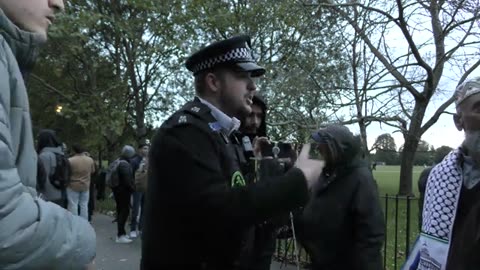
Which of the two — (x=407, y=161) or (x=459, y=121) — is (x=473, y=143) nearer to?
(x=459, y=121)

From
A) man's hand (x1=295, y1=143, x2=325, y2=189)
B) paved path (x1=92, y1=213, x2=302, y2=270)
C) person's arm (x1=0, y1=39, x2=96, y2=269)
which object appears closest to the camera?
person's arm (x1=0, y1=39, x2=96, y2=269)

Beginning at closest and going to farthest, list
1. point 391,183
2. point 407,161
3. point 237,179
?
point 237,179 < point 407,161 < point 391,183

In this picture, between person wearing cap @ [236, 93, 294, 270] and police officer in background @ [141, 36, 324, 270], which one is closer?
police officer in background @ [141, 36, 324, 270]

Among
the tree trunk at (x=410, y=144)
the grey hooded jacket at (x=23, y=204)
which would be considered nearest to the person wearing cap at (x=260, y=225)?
the grey hooded jacket at (x=23, y=204)

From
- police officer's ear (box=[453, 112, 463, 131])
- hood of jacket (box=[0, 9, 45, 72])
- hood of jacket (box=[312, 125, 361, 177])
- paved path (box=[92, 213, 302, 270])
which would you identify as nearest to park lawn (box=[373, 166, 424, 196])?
hood of jacket (box=[312, 125, 361, 177])

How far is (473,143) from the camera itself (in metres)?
2.27

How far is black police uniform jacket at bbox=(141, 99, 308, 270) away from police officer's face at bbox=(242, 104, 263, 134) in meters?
1.60

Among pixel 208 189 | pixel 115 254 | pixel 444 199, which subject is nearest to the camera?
pixel 208 189

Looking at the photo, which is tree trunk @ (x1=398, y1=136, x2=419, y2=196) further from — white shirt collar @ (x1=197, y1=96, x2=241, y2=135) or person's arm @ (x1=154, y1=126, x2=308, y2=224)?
person's arm @ (x1=154, y1=126, x2=308, y2=224)

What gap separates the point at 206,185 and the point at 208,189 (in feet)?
0.06

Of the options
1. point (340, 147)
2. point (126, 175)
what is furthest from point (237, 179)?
point (126, 175)

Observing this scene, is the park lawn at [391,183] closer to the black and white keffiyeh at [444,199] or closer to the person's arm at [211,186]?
the black and white keffiyeh at [444,199]

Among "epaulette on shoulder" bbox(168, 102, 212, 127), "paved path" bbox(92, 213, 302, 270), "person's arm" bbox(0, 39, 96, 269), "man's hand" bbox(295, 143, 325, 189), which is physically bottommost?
"paved path" bbox(92, 213, 302, 270)

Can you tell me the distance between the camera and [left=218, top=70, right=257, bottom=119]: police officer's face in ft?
7.27
